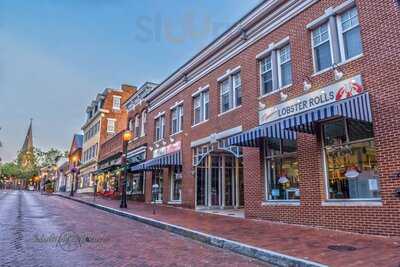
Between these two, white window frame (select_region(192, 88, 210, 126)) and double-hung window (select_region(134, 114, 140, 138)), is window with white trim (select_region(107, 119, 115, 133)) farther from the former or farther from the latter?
white window frame (select_region(192, 88, 210, 126))

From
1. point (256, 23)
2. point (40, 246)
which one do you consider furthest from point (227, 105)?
point (40, 246)

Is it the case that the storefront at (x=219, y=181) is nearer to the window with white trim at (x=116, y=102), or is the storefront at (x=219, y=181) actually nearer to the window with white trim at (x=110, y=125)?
the window with white trim at (x=110, y=125)

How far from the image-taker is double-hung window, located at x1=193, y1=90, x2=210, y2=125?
1842cm

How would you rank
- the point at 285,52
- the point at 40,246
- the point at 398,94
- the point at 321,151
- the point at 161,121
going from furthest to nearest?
1. the point at 161,121
2. the point at 285,52
3. the point at 321,151
4. the point at 398,94
5. the point at 40,246

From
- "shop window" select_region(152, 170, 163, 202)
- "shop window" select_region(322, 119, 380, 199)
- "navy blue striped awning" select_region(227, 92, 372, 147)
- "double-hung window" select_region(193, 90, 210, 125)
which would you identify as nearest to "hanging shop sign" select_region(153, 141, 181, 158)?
"shop window" select_region(152, 170, 163, 202)

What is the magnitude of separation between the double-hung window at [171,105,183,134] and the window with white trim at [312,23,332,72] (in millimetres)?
10831

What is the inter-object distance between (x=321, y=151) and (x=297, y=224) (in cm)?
259

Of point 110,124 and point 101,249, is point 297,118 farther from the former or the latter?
point 110,124

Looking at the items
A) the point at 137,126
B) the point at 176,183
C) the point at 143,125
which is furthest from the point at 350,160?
the point at 137,126

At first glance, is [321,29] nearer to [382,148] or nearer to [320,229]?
[382,148]

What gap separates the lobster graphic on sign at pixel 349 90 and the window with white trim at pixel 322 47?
1.15 m

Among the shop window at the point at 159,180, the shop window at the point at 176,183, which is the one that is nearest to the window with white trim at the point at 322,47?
the shop window at the point at 176,183

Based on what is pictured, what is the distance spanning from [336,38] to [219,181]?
970 cm

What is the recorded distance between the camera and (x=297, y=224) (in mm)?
11188
